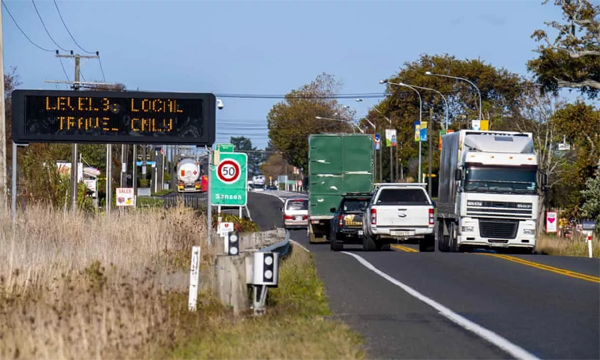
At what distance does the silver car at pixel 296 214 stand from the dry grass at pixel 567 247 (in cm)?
1782

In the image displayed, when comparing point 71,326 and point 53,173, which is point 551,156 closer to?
point 53,173

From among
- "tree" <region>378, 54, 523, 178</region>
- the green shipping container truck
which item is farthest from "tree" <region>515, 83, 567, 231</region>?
the green shipping container truck

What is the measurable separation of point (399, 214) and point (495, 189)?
3456 mm

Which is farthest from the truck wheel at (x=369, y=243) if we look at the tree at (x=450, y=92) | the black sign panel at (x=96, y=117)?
the tree at (x=450, y=92)

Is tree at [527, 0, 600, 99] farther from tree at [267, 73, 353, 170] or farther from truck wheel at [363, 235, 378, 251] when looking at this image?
tree at [267, 73, 353, 170]

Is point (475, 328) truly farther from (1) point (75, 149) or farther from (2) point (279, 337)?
(1) point (75, 149)

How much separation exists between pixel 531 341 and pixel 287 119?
311 feet

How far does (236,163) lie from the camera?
27812mm

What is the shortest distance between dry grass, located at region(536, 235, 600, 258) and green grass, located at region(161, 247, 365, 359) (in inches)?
921

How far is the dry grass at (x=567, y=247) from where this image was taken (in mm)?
37122

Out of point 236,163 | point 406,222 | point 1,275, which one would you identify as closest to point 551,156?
point 406,222

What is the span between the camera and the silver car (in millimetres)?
57906

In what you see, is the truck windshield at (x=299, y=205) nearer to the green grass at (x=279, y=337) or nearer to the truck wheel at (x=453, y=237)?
the truck wheel at (x=453, y=237)

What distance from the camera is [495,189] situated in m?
32.8
